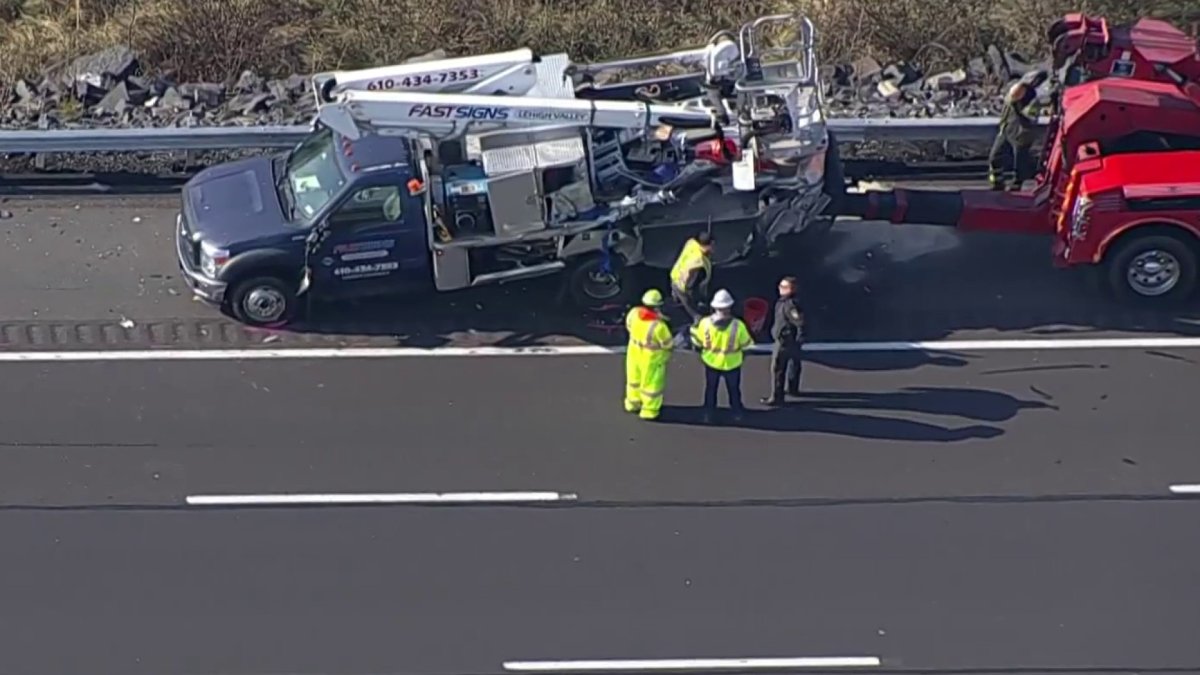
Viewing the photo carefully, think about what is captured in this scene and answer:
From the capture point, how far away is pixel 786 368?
14.2m

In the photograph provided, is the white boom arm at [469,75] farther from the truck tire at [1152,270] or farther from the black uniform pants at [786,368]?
the truck tire at [1152,270]

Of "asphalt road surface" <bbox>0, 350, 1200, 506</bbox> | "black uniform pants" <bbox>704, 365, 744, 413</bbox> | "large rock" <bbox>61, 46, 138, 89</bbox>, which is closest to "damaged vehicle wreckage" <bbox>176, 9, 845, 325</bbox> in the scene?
"asphalt road surface" <bbox>0, 350, 1200, 506</bbox>

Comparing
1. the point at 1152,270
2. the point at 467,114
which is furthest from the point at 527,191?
the point at 1152,270

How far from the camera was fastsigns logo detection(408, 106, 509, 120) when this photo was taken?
14555 mm

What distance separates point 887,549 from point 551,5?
1230 centimetres

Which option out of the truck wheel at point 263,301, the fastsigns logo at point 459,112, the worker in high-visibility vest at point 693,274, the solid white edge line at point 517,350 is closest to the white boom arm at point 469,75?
the fastsigns logo at point 459,112

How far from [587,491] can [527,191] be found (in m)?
3.01

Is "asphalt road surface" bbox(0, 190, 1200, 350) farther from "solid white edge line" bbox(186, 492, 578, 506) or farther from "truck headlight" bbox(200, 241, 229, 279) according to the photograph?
"solid white edge line" bbox(186, 492, 578, 506)

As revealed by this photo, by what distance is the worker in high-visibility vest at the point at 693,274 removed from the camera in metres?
14.7

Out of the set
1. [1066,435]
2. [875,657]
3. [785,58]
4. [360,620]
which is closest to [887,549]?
[875,657]

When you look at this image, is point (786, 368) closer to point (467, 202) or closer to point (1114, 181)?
point (467, 202)

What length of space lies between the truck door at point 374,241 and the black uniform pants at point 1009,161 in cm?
599

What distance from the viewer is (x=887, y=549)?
40.9ft

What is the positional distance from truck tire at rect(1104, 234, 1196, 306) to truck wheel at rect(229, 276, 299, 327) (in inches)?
286
